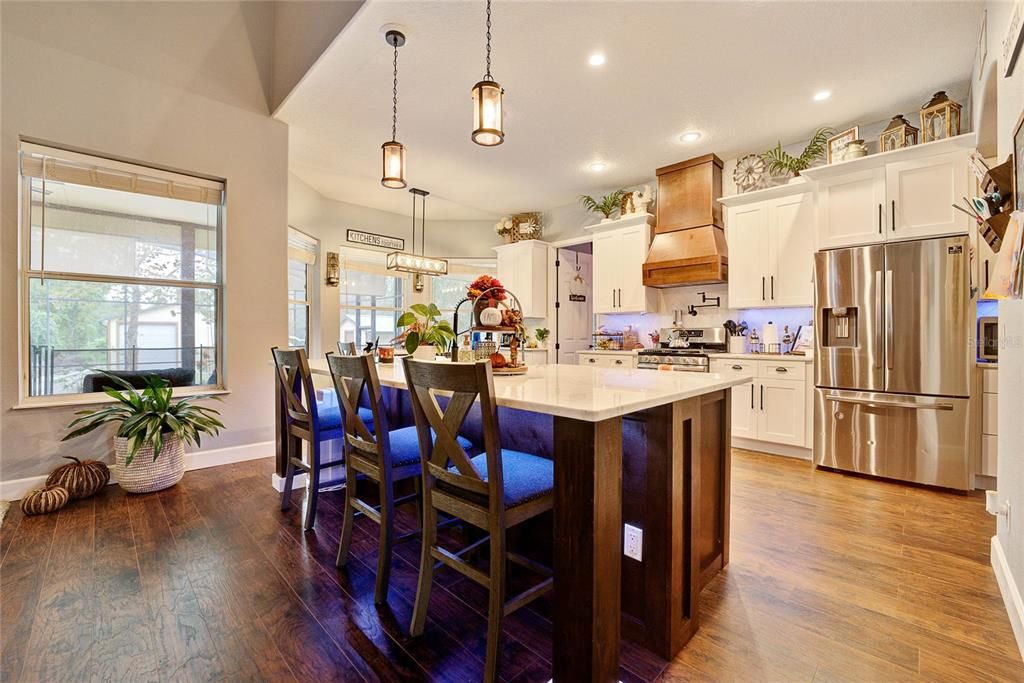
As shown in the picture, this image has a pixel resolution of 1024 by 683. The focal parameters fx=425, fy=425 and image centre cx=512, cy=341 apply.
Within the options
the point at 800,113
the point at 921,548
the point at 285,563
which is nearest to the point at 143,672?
the point at 285,563

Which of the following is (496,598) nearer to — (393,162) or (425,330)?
(425,330)

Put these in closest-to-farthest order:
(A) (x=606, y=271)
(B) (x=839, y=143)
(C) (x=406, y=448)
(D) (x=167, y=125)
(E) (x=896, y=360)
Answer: (C) (x=406, y=448) → (E) (x=896, y=360) → (D) (x=167, y=125) → (B) (x=839, y=143) → (A) (x=606, y=271)

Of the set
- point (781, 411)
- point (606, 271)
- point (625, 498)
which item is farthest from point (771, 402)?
point (625, 498)

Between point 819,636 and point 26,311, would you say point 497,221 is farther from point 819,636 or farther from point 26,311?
point 819,636

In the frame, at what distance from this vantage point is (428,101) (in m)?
3.46

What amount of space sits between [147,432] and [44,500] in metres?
0.57

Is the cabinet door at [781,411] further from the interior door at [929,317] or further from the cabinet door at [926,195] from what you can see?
the cabinet door at [926,195]

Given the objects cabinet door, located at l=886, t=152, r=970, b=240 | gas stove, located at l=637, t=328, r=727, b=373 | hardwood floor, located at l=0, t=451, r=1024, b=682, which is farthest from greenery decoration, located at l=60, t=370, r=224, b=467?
cabinet door, located at l=886, t=152, r=970, b=240

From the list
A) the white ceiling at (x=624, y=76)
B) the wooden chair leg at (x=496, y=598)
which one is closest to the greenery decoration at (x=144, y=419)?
the white ceiling at (x=624, y=76)

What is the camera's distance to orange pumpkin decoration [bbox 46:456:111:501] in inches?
106

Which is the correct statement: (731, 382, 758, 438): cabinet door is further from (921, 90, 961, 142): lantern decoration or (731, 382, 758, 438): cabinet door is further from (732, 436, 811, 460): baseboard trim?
(921, 90, 961, 142): lantern decoration

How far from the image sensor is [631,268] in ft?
16.5

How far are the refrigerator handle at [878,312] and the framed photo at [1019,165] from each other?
183 cm

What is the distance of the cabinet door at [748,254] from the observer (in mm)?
4086
